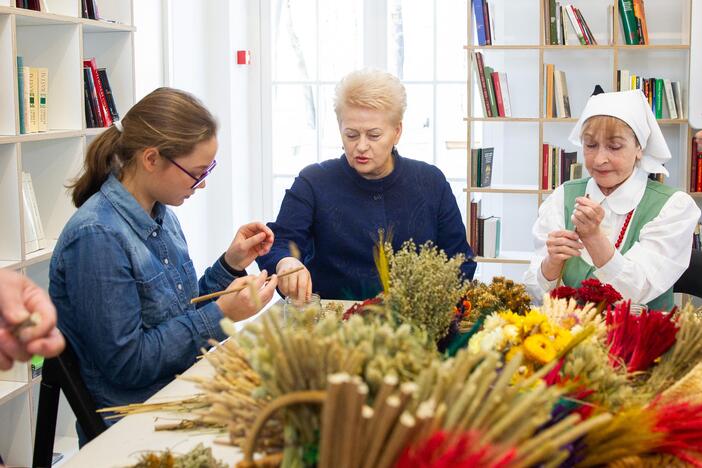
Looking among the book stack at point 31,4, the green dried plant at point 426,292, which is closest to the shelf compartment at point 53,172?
the book stack at point 31,4

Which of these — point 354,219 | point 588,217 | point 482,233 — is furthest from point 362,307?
point 482,233

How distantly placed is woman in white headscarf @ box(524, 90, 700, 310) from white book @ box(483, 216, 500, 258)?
210cm

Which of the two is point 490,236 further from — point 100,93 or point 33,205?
point 33,205

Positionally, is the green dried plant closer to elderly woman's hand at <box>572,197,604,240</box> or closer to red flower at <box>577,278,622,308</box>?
red flower at <box>577,278,622,308</box>

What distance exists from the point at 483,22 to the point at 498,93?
41 cm

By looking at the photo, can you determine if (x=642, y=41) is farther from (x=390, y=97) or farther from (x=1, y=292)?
(x=1, y=292)

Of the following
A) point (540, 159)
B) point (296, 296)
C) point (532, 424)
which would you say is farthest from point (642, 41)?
point (532, 424)

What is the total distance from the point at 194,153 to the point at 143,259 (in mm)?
316

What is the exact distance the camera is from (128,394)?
211 cm

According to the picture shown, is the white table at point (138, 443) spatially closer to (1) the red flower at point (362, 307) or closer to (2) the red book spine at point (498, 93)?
(1) the red flower at point (362, 307)

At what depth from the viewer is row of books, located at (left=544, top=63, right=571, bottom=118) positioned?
4996 mm

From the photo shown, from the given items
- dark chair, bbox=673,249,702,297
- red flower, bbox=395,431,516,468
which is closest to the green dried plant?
red flower, bbox=395,431,516,468

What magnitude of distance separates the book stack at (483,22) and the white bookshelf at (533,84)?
63 millimetres

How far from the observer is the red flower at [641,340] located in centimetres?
165
